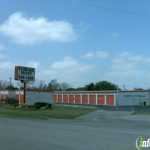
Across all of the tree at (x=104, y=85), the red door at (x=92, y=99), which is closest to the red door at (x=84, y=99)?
the red door at (x=92, y=99)

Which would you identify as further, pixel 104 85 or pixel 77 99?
pixel 104 85

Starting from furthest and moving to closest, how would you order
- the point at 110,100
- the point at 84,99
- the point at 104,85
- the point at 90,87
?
the point at 104,85
the point at 90,87
the point at 84,99
the point at 110,100

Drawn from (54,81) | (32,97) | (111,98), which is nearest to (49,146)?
(111,98)

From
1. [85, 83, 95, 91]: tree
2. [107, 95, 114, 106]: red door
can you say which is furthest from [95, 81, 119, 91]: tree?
[107, 95, 114, 106]: red door

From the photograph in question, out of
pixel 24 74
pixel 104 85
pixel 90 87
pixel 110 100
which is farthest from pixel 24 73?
pixel 104 85

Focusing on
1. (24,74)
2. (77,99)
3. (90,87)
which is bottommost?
(77,99)

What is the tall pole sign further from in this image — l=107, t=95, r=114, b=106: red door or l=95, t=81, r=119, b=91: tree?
l=95, t=81, r=119, b=91: tree

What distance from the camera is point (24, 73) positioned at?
72062 millimetres

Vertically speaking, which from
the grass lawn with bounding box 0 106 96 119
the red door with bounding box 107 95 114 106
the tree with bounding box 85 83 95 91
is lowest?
the grass lawn with bounding box 0 106 96 119

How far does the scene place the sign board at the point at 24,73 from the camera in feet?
234

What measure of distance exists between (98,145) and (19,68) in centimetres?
6066

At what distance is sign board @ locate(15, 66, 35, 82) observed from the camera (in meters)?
71.2

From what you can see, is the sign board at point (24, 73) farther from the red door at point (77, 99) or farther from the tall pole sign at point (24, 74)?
the red door at point (77, 99)

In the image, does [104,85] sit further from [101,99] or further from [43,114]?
[43,114]
